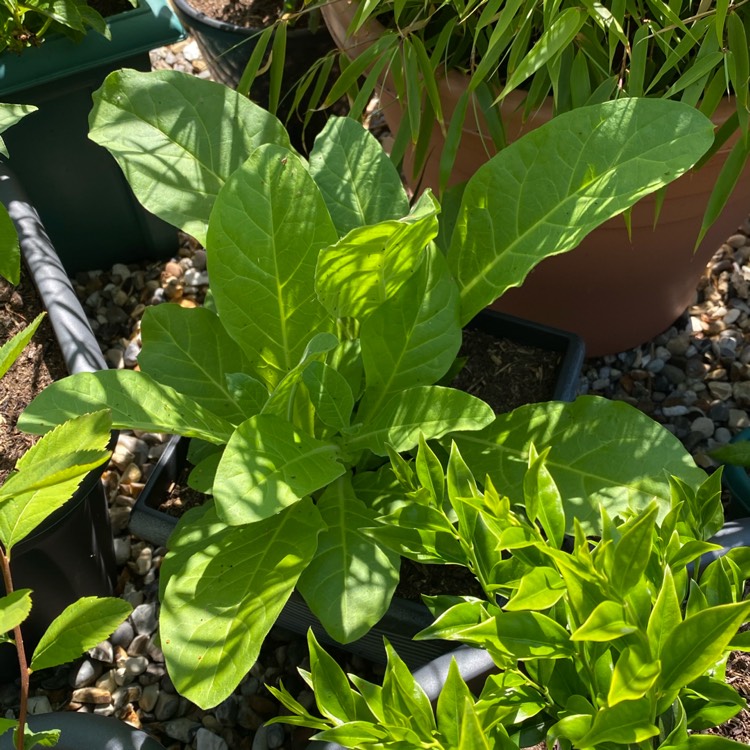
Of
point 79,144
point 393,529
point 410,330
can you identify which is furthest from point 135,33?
point 393,529

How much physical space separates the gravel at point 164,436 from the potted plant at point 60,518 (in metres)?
0.10

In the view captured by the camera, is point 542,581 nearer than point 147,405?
Yes

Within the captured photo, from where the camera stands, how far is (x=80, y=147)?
1736mm

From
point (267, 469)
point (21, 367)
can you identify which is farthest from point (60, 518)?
point (267, 469)

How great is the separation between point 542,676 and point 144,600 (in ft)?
3.25

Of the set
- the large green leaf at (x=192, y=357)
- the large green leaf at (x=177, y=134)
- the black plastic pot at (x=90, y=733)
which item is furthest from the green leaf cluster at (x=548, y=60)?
the black plastic pot at (x=90, y=733)

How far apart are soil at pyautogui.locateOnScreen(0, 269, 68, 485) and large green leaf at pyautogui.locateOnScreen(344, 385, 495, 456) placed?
0.51 metres

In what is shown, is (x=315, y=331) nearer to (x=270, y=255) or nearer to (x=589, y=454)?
(x=270, y=255)

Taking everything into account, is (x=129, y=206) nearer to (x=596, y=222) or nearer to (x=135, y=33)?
(x=135, y=33)

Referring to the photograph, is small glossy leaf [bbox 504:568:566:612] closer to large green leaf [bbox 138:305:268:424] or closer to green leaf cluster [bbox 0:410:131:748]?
green leaf cluster [bbox 0:410:131:748]

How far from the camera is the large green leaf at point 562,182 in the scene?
3.45 ft

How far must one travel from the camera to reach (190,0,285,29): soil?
6.66 feet

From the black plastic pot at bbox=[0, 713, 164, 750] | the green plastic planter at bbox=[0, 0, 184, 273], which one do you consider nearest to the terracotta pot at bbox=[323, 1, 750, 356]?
the green plastic planter at bbox=[0, 0, 184, 273]

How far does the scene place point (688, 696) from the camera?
719mm
